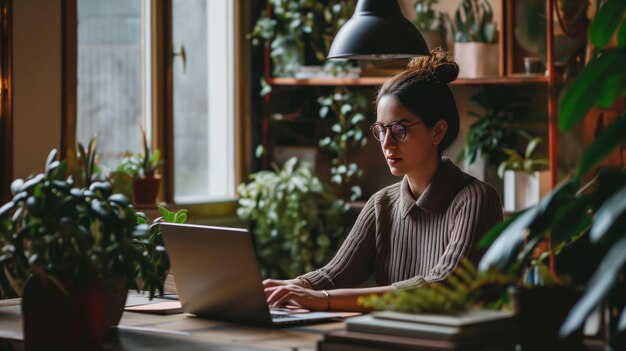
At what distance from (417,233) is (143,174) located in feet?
5.69

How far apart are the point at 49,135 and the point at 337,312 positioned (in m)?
1.84

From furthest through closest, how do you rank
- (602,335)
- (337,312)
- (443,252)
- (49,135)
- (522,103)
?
(522,103) → (49,135) → (443,252) → (337,312) → (602,335)

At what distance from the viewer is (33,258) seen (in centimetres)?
200

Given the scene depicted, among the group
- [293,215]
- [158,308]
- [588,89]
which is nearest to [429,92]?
[158,308]

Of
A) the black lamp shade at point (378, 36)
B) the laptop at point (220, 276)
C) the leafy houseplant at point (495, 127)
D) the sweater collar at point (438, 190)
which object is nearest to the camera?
the laptop at point (220, 276)

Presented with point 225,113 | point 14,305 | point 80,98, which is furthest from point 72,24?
point 14,305

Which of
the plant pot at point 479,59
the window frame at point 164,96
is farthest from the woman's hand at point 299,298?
the plant pot at point 479,59

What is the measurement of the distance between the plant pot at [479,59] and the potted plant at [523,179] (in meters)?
0.39

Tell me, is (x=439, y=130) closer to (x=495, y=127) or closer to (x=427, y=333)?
(x=427, y=333)

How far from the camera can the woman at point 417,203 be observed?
111 inches

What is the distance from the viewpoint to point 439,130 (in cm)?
298

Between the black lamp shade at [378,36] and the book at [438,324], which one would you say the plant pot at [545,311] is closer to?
the book at [438,324]

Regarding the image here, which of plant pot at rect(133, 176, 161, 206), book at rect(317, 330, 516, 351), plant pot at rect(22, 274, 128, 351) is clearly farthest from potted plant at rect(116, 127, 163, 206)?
book at rect(317, 330, 516, 351)

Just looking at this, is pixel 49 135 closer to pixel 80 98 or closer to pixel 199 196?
pixel 80 98
